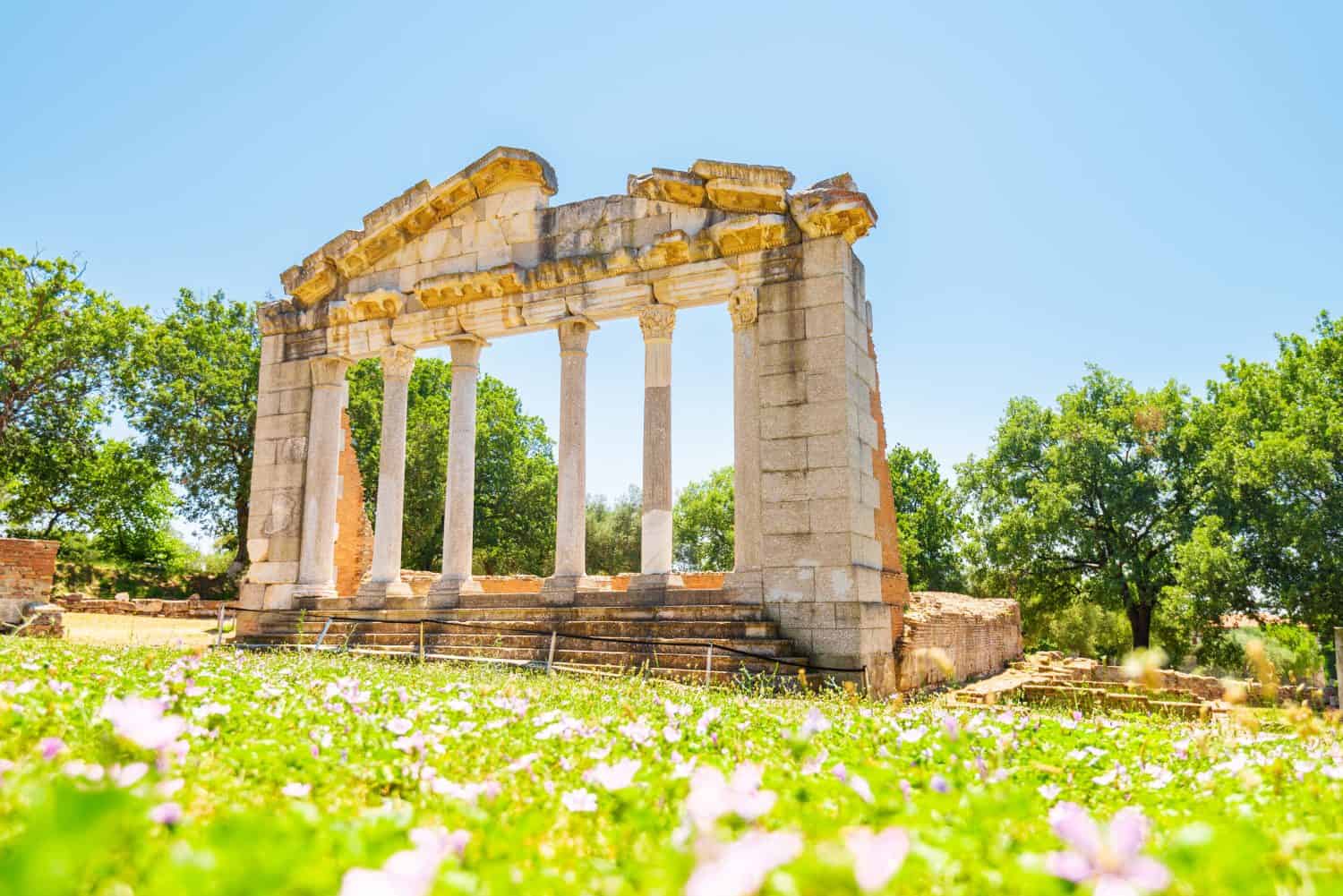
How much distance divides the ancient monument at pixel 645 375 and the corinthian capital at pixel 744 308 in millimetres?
32

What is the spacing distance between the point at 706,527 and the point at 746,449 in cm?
3815

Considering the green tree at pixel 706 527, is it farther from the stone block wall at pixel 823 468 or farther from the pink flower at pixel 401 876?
the pink flower at pixel 401 876

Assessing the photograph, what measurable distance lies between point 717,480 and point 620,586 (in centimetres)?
3527

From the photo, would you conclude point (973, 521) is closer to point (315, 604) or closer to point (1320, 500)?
point (1320, 500)

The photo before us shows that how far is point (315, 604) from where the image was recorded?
55.9 feet

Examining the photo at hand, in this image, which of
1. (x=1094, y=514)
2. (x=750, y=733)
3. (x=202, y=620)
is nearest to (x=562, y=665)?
(x=750, y=733)

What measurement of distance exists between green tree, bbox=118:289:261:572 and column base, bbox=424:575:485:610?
20463 millimetres

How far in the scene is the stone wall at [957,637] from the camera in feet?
47.1

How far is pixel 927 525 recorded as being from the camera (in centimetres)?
4447

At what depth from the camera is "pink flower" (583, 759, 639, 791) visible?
2835 millimetres

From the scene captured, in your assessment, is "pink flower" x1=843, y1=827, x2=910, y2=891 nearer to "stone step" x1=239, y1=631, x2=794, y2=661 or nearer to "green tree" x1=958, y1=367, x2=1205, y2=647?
"stone step" x1=239, y1=631, x2=794, y2=661

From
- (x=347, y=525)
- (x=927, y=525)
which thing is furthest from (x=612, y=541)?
(x=347, y=525)

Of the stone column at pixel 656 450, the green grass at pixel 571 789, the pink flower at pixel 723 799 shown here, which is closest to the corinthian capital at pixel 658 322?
the stone column at pixel 656 450

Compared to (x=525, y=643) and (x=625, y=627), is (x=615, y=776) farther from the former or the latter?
(x=525, y=643)
